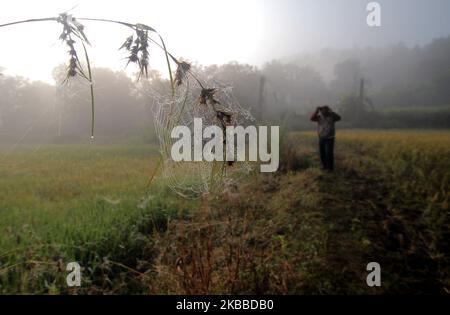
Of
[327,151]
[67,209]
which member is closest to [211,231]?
[67,209]

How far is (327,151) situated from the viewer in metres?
6.55

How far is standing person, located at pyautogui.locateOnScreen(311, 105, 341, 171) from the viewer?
248 inches

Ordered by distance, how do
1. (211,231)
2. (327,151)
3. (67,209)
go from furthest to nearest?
1. (327,151)
2. (67,209)
3. (211,231)

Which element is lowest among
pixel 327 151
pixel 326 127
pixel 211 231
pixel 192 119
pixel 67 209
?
pixel 67 209

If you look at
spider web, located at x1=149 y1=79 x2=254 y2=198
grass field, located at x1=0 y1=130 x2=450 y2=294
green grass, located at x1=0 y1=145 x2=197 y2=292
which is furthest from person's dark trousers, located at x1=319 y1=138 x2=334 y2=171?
spider web, located at x1=149 y1=79 x2=254 y2=198

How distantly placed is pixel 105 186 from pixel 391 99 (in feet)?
67.2

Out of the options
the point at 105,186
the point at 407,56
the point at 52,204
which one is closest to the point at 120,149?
the point at 105,186

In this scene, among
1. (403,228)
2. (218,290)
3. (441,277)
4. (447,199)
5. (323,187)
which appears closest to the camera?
(218,290)

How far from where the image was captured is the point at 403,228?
3.89m

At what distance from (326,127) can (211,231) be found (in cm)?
447

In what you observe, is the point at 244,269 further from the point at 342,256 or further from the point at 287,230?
the point at 287,230

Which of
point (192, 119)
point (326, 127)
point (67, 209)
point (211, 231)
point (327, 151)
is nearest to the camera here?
point (192, 119)

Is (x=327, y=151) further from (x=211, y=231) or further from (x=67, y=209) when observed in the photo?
(x=211, y=231)

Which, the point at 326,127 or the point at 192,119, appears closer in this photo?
the point at 192,119
